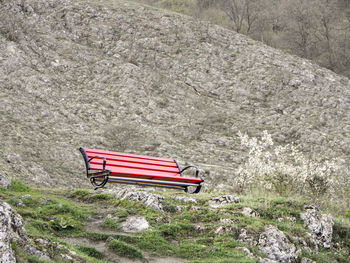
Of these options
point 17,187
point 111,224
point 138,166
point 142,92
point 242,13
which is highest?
point 242,13

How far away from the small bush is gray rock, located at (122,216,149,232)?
0.82 metres

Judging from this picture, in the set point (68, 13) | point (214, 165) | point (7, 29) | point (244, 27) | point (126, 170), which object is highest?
point (244, 27)

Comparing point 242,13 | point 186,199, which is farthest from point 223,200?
point 242,13

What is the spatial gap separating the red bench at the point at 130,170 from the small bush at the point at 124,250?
4.01 ft

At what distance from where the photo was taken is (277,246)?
562 cm

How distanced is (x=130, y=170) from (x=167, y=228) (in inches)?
50.2

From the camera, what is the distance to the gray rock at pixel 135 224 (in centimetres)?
612

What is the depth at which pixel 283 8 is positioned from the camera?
135ft

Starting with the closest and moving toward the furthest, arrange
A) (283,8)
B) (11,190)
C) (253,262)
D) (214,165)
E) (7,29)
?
(253,262) < (11,190) < (214,165) < (7,29) < (283,8)

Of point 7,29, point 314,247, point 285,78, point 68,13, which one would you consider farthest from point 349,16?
point 314,247

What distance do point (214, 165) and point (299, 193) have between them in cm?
686

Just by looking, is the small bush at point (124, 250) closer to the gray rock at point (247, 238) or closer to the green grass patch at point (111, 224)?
the green grass patch at point (111, 224)

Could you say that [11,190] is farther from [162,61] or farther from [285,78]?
[285,78]

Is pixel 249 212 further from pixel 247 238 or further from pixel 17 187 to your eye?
pixel 17 187
